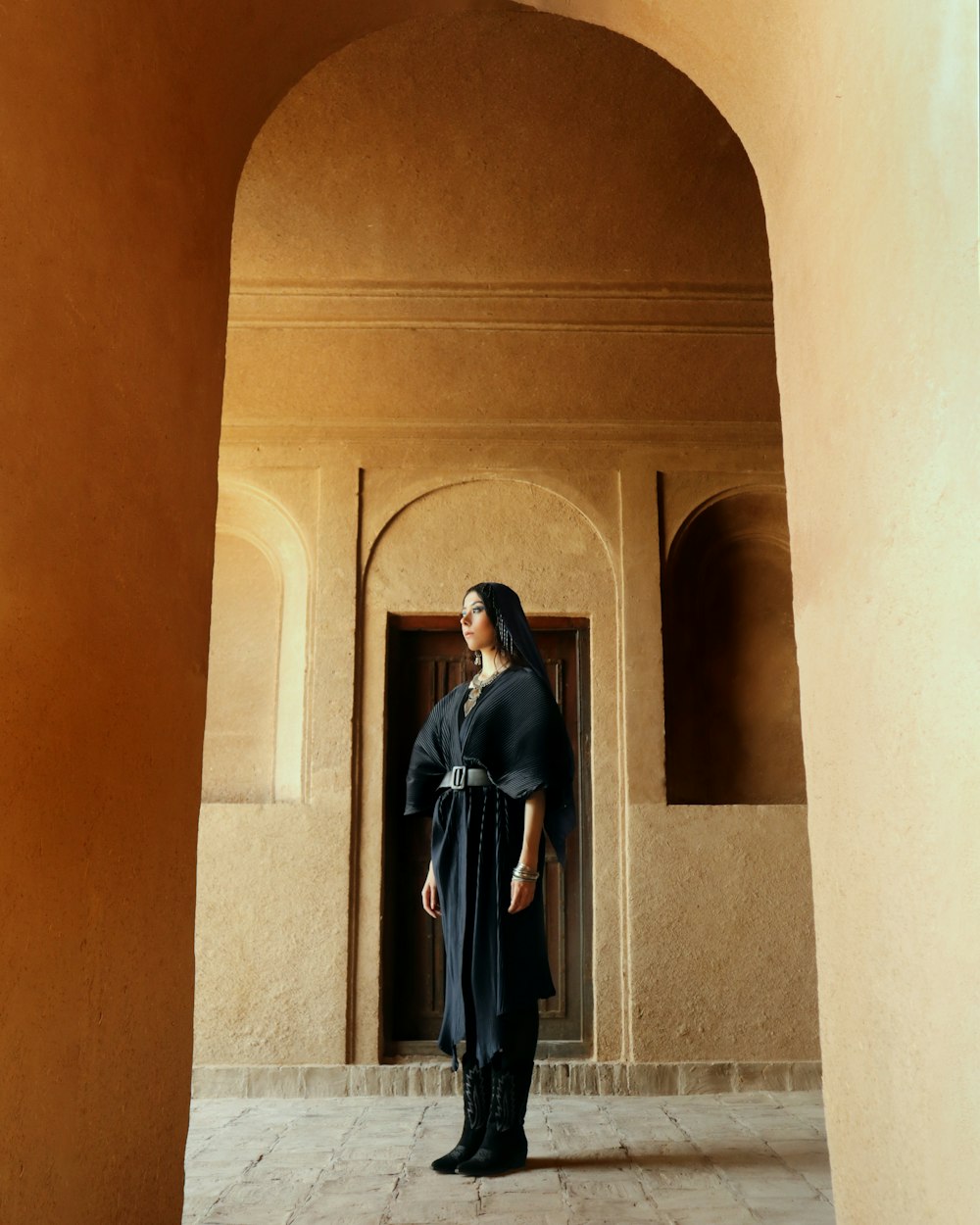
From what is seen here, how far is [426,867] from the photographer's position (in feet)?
21.6

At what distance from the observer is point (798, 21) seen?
2.56 meters

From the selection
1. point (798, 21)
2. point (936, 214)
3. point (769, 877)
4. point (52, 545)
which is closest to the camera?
point (936, 214)

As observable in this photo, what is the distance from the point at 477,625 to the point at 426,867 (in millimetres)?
2627

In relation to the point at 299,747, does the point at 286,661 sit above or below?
above

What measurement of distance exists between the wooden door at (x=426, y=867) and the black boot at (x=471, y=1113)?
2.13 meters

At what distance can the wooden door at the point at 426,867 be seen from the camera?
20.8 ft

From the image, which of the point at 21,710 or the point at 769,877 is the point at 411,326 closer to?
the point at 769,877

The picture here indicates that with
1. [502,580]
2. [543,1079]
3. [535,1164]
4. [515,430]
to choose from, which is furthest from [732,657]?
[535,1164]

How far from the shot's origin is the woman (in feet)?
13.4

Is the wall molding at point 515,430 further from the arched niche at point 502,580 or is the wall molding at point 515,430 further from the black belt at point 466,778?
the black belt at point 466,778

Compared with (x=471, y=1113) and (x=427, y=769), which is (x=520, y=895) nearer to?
(x=427, y=769)

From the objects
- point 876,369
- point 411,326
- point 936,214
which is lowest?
point 876,369

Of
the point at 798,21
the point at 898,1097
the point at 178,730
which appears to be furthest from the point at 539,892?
the point at 798,21

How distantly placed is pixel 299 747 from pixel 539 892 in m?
2.52
